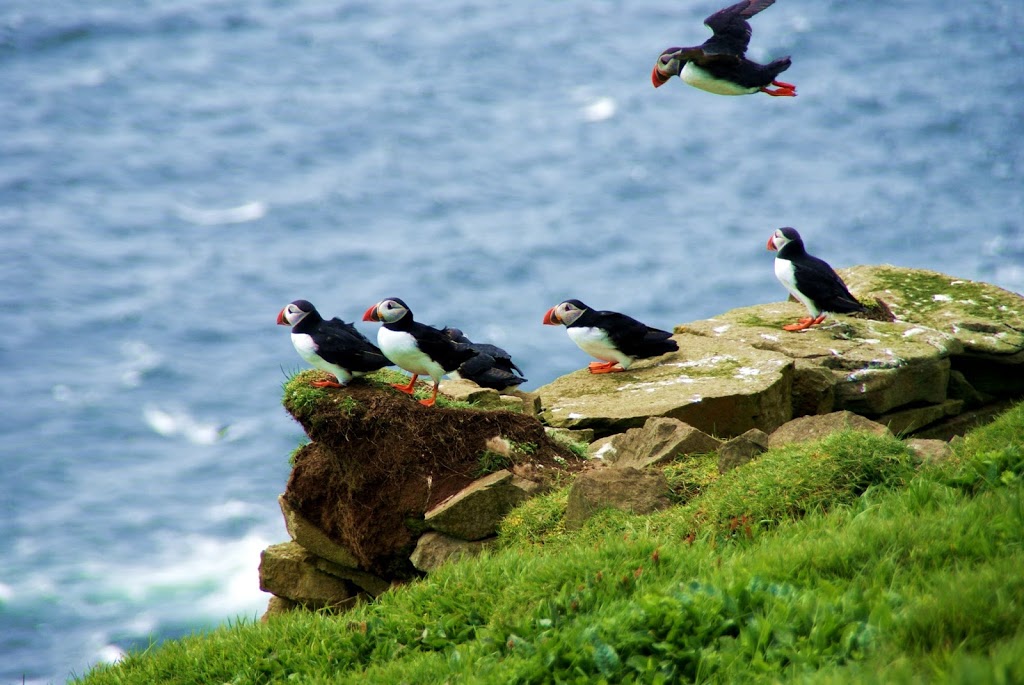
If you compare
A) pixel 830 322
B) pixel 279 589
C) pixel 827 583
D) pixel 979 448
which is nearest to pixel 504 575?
pixel 827 583

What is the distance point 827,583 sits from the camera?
4.27 m

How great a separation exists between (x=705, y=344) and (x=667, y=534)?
4.96 meters

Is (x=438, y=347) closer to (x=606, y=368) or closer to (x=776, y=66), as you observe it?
(x=606, y=368)

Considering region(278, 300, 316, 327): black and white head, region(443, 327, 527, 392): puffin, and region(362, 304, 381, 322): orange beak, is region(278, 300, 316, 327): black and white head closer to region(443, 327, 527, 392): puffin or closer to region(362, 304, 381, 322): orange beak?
region(362, 304, 381, 322): orange beak

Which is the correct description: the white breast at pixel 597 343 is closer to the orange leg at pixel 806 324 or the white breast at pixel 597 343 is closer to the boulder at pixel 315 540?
the orange leg at pixel 806 324

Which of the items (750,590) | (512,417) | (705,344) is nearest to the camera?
(750,590)

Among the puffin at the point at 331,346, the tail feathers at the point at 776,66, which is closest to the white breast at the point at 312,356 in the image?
the puffin at the point at 331,346

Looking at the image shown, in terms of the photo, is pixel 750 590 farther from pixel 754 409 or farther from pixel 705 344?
pixel 705 344

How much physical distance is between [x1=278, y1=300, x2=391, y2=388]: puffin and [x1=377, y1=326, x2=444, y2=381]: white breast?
11 centimetres

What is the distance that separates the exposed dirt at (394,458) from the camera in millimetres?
7586

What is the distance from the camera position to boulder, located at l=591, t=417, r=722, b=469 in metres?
7.28

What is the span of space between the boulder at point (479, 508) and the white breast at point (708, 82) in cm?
300

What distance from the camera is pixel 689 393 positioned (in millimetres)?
8984

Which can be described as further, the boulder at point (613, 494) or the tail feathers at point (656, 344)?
the tail feathers at point (656, 344)
